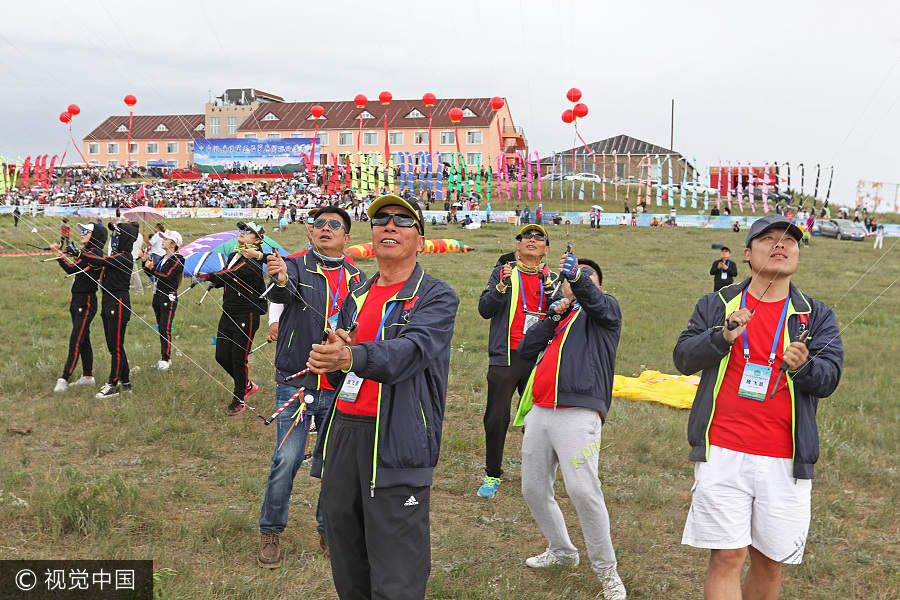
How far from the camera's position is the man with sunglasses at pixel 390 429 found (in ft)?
9.66

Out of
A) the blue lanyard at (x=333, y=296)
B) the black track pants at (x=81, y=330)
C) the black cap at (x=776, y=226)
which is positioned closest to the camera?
the black cap at (x=776, y=226)

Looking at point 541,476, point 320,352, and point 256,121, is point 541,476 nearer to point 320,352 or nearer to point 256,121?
point 320,352

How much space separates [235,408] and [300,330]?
3568mm

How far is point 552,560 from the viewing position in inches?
185

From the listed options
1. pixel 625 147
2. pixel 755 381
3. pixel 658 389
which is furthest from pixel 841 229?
pixel 755 381

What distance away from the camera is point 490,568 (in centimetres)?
461

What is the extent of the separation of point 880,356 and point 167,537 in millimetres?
12346

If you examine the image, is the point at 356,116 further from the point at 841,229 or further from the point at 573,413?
the point at 573,413

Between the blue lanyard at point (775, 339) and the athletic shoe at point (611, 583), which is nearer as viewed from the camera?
the blue lanyard at point (775, 339)

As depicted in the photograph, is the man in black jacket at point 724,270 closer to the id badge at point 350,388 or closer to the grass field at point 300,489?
the grass field at point 300,489

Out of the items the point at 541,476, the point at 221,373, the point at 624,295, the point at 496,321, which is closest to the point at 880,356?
the point at 624,295

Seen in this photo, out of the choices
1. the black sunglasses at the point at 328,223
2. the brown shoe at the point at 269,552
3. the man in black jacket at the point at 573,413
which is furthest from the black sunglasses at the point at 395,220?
the brown shoe at the point at 269,552

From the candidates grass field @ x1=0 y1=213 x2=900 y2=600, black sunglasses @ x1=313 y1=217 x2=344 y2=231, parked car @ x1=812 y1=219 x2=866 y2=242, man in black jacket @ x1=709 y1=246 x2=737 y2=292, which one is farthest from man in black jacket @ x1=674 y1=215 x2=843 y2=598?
parked car @ x1=812 y1=219 x2=866 y2=242

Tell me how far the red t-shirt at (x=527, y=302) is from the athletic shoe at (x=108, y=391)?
18.0 feet
